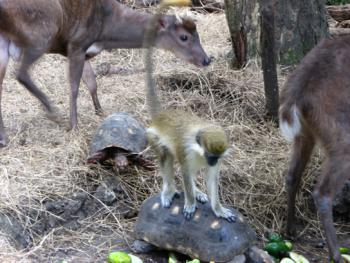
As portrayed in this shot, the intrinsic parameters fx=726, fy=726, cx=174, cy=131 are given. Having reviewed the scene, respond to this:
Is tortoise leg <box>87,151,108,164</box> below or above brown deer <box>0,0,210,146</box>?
below

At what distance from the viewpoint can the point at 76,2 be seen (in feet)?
23.5

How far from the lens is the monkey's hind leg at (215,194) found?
4805 mm

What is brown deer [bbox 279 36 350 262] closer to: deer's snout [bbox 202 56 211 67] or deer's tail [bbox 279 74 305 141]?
deer's tail [bbox 279 74 305 141]

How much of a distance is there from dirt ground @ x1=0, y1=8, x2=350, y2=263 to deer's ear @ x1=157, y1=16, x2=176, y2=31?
450mm

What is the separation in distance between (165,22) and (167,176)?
9.76 ft

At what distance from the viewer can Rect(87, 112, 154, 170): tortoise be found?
5848 mm

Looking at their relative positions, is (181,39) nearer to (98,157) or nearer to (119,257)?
(98,157)

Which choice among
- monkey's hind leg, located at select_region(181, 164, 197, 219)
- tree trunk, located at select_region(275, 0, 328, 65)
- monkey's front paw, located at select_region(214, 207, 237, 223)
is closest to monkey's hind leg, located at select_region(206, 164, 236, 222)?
monkey's front paw, located at select_region(214, 207, 237, 223)

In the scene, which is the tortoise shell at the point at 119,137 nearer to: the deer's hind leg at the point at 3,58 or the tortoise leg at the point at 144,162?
the tortoise leg at the point at 144,162

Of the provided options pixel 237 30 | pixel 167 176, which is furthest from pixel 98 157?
pixel 237 30

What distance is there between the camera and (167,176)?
5164 millimetres

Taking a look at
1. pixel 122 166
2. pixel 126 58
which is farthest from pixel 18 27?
pixel 126 58

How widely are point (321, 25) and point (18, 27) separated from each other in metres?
3.22

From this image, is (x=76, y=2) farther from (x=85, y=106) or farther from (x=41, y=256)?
(x=41, y=256)
